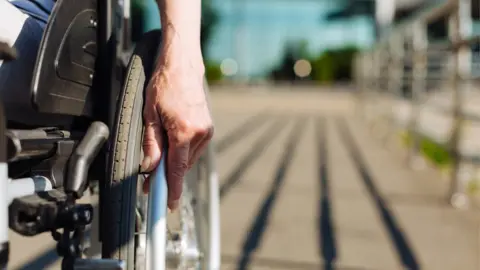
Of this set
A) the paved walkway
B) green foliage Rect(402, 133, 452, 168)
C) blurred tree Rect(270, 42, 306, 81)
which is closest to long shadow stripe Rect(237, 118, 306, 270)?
the paved walkway

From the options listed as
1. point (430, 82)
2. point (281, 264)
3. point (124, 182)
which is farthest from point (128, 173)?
point (430, 82)

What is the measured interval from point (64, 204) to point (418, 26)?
405 centimetres

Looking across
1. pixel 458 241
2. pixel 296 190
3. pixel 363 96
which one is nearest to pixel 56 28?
pixel 458 241

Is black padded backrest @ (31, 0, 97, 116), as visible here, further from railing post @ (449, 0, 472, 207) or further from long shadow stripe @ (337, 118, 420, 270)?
railing post @ (449, 0, 472, 207)

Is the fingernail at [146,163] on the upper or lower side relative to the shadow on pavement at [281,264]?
upper

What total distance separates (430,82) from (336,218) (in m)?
3.18

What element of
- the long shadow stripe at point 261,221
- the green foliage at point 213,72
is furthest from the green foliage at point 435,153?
the green foliage at point 213,72

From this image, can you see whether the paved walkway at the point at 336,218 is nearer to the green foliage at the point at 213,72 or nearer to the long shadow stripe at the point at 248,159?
the long shadow stripe at the point at 248,159

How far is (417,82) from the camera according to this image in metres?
4.61

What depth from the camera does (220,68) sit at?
1046 inches

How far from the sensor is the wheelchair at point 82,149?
76 cm

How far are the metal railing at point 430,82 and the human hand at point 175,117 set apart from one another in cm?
228

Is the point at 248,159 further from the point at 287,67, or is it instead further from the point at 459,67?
the point at 287,67

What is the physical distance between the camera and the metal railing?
3.18m
